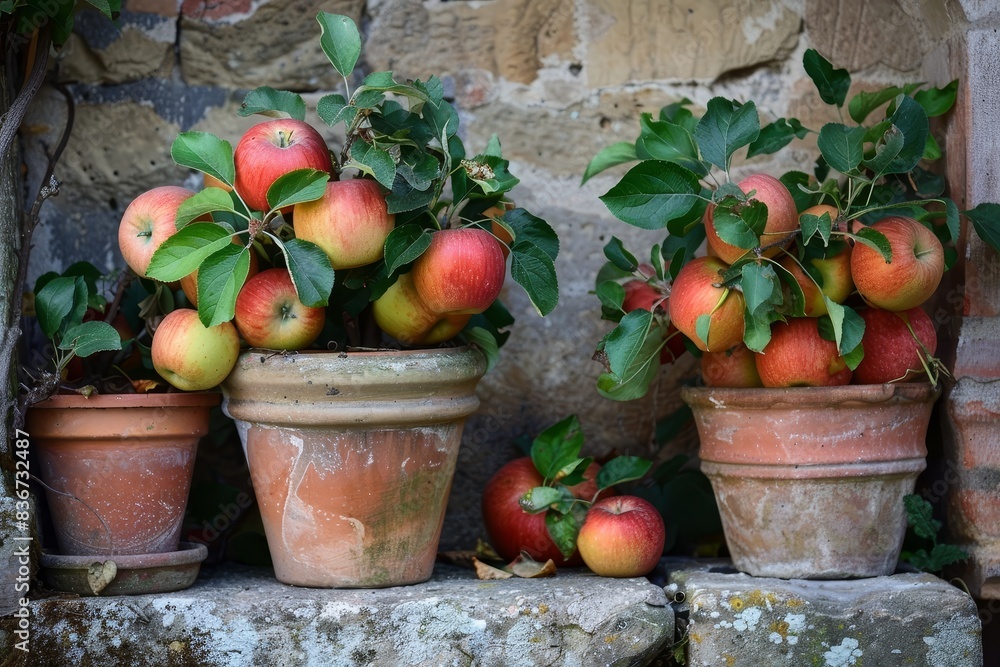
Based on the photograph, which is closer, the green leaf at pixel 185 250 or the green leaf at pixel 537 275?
the green leaf at pixel 185 250

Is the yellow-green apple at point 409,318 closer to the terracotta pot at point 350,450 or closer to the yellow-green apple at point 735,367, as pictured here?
the terracotta pot at point 350,450

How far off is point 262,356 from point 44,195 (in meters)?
0.46

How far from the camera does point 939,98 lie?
5.79ft

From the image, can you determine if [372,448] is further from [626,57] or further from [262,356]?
[626,57]

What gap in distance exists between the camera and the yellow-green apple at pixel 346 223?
1.46m

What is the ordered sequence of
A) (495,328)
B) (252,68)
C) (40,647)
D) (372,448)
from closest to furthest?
(40,647) → (372,448) → (495,328) → (252,68)

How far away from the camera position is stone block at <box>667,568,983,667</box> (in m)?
1.47

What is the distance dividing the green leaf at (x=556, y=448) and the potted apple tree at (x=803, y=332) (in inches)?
5.5

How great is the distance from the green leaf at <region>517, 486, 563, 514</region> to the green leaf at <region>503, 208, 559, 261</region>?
0.40 metres

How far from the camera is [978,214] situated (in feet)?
5.32

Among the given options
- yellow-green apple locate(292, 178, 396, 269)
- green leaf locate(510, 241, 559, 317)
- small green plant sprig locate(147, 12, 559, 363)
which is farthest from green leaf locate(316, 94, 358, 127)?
green leaf locate(510, 241, 559, 317)

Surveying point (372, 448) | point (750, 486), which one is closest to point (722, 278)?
point (750, 486)

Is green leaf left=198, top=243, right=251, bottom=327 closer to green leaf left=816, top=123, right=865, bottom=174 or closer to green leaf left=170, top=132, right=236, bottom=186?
green leaf left=170, top=132, right=236, bottom=186

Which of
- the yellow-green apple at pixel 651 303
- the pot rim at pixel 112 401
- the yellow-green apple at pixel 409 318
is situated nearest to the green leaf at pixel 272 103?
the yellow-green apple at pixel 409 318
